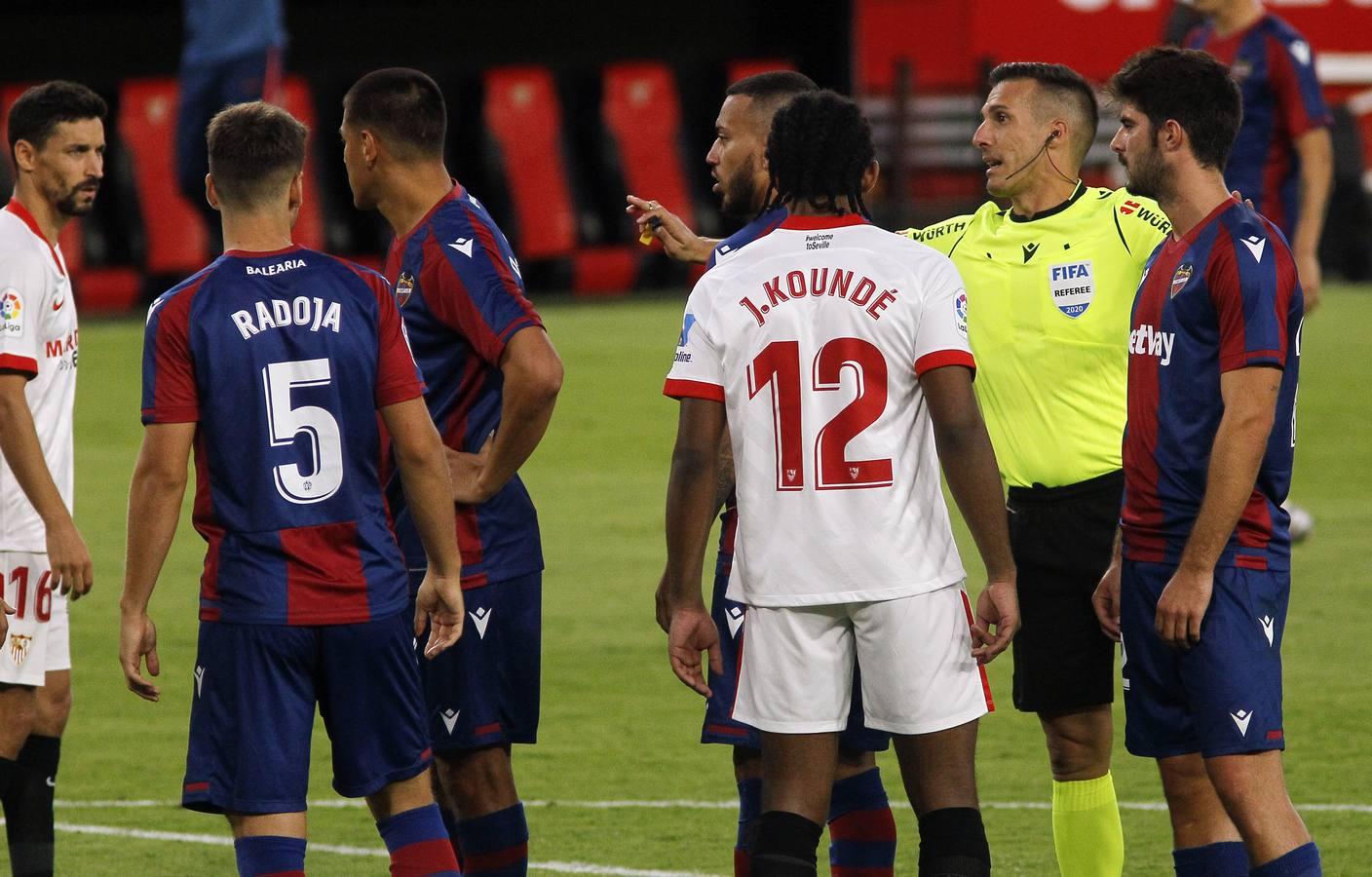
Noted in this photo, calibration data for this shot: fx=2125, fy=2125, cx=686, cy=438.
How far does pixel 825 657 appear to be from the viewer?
455cm

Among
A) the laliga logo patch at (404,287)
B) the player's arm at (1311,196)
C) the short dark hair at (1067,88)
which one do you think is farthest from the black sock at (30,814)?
the player's arm at (1311,196)

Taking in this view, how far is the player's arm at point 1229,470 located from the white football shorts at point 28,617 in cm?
301

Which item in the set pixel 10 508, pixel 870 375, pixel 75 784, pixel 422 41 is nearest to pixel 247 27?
pixel 422 41

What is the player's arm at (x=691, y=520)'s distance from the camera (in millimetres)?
4574

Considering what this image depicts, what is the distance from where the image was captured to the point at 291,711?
464 centimetres

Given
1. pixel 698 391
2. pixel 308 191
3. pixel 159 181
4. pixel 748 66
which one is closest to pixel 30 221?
pixel 698 391

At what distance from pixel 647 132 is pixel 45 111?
610 inches

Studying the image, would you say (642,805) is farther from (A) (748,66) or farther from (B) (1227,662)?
(A) (748,66)

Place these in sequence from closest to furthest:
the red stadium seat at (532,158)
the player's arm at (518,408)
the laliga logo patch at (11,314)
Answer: the player's arm at (518,408) → the laliga logo patch at (11,314) → the red stadium seat at (532,158)

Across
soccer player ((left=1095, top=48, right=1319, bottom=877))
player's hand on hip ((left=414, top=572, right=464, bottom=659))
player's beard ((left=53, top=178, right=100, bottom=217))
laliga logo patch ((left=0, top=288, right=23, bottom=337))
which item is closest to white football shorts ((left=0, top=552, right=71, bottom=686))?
laliga logo patch ((left=0, top=288, right=23, bottom=337))

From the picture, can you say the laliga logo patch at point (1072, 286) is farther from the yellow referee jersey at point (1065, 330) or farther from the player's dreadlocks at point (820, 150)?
the player's dreadlocks at point (820, 150)

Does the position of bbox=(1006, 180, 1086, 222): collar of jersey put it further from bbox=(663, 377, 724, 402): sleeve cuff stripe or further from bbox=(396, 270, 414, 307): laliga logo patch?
bbox=(396, 270, 414, 307): laliga logo patch

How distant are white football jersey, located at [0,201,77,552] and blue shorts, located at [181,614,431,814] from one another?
4.10ft

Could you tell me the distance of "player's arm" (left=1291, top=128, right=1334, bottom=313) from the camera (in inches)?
345
